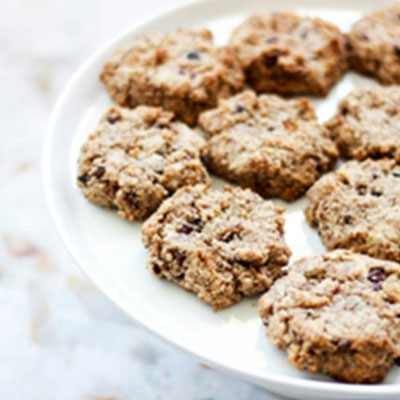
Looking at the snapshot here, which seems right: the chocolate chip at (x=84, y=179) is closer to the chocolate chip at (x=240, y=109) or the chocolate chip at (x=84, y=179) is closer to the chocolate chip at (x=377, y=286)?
the chocolate chip at (x=240, y=109)

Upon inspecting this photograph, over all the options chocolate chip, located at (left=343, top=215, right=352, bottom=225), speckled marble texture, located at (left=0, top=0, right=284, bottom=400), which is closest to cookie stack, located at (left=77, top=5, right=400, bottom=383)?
chocolate chip, located at (left=343, top=215, right=352, bottom=225)

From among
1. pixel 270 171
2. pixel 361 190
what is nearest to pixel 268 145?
pixel 270 171

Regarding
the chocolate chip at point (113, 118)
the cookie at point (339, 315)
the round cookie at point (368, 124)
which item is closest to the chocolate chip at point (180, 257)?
the cookie at point (339, 315)

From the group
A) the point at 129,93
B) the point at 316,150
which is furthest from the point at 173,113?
the point at 316,150

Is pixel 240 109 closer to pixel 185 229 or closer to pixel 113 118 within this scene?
pixel 113 118

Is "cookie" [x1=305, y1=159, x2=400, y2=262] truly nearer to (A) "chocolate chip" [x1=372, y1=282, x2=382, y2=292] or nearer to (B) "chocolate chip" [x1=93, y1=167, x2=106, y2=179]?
(A) "chocolate chip" [x1=372, y1=282, x2=382, y2=292]

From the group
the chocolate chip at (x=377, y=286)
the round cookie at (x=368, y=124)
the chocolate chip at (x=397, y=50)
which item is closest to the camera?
the chocolate chip at (x=377, y=286)
